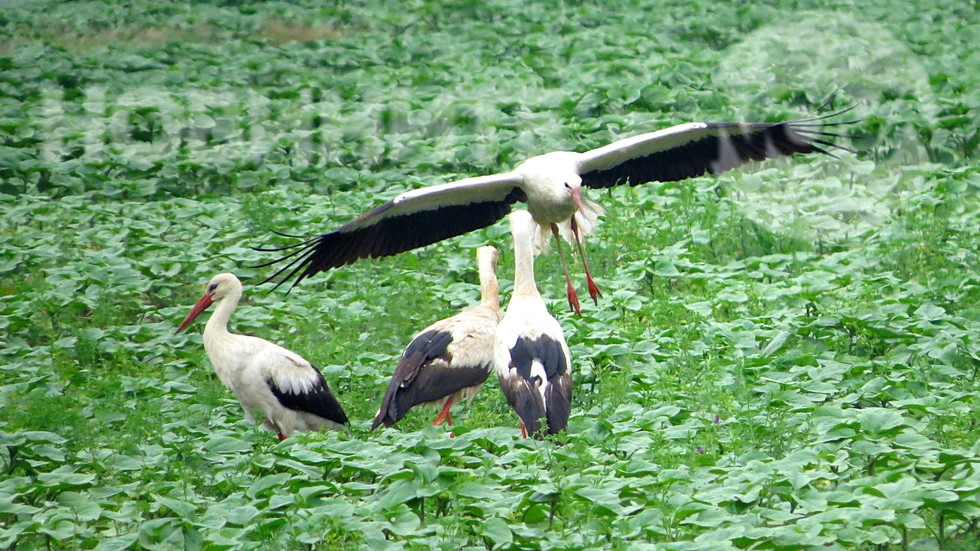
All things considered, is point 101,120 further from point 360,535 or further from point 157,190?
point 360,535

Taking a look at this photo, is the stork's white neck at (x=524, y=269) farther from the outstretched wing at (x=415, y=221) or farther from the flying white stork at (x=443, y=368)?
the outstretched wing at (x=415, y=221)

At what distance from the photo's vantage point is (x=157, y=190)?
9.55 m

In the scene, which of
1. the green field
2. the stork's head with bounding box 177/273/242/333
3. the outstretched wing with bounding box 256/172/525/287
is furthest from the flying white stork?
the stork's head with bounding box 177/273/242/333

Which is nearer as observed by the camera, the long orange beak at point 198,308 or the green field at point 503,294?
the green field at point 503,294

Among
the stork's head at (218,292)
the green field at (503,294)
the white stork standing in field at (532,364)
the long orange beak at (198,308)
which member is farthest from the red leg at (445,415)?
the long orange beak at (198,308)

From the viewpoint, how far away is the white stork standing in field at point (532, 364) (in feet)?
16.1

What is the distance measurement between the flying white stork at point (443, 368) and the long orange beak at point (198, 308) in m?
1.42

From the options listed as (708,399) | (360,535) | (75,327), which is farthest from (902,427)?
(75,327)

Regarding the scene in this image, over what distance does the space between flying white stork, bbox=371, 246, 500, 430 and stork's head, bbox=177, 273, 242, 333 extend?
4.03 feet

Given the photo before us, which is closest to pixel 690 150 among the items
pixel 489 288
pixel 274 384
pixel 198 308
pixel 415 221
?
pixel 489 288

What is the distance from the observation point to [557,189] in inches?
242

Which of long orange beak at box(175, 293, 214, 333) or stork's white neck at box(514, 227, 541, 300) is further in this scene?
long orange beak at box(175, 293, 214, 333)

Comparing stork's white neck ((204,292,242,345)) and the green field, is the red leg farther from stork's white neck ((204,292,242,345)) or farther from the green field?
stork's white neck ((204,292,242,345))

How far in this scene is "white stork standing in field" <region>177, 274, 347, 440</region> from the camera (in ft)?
18.2
